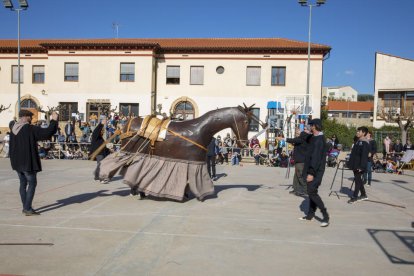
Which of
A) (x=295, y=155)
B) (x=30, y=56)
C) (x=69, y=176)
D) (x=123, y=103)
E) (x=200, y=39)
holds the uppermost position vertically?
(x=200, y=39)

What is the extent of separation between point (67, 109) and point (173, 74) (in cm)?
903

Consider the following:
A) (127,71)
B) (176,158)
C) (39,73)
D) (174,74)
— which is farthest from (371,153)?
(39,73)

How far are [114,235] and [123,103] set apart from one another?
81.9 ft

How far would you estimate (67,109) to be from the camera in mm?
29703

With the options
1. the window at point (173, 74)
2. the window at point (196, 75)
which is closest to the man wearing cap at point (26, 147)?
the window at point (196, 75)

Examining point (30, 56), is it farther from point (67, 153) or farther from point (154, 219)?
point (154, 219)

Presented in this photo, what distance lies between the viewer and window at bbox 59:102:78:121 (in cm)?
2923

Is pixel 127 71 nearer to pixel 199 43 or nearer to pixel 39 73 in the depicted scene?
pixel 199 43

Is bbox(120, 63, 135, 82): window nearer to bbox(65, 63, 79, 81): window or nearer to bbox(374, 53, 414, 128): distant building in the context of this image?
bbox(65, 63, 79, 81): window

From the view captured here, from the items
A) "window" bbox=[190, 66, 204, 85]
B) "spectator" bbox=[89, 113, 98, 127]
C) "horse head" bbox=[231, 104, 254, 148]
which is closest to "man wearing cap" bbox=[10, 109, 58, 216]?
"horse head" bbox=[231, 104, 254, 148]

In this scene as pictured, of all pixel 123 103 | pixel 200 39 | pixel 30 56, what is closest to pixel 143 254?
pixel 123 103

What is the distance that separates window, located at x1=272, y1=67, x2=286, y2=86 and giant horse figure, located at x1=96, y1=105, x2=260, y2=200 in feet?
70.0

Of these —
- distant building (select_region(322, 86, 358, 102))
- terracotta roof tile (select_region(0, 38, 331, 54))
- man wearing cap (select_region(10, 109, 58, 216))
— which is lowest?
man wearing cap (select_region(10, 109, 58, 216))

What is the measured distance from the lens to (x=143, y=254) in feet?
15.8
